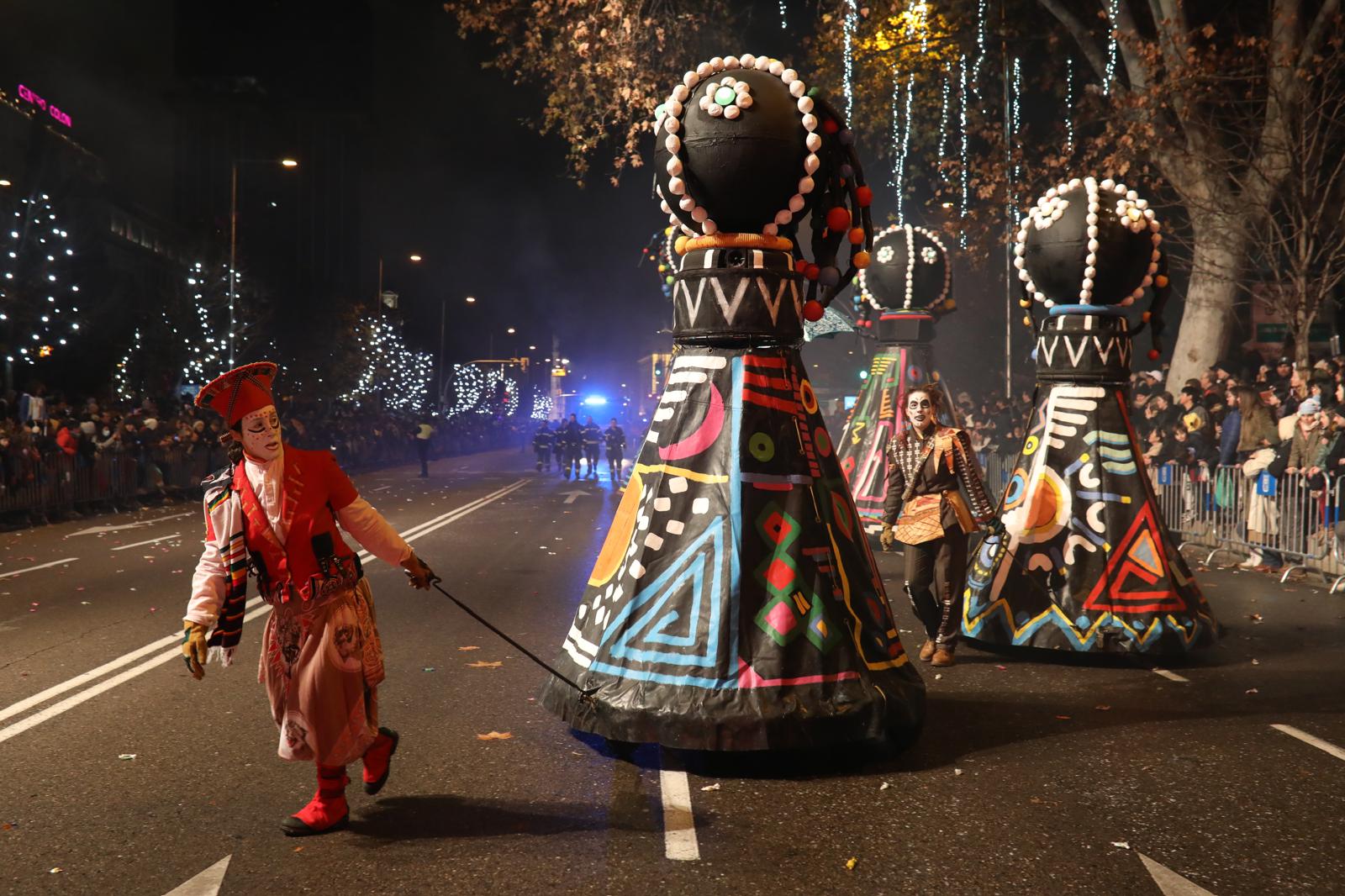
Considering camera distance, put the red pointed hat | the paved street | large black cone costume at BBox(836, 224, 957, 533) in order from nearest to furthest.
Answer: the paved street, the red pointed hat, large black cone costume at BBox(836, 224, 957, 533)

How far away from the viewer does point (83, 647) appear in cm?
898

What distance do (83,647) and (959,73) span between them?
70.2 feet

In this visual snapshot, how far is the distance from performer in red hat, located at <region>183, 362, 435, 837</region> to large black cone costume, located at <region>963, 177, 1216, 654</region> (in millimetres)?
5288

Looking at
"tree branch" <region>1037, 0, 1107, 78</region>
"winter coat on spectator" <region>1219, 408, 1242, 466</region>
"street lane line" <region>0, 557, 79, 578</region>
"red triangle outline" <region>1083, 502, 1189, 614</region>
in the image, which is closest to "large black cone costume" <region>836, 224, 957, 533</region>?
"winter coat on spectator" <region>1219, 408, 1242, 466</region>

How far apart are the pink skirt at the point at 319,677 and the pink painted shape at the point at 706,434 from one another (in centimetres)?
203

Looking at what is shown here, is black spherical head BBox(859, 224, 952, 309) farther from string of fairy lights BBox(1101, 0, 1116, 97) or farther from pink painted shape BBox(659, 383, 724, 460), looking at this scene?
pink painted shape BBox(659, 383, 724, 460)

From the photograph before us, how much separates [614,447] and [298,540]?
1128 inches

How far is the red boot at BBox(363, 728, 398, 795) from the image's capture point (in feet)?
17.3

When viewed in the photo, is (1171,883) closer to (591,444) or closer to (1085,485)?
(1085,485)

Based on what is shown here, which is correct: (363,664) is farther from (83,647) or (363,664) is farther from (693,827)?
(83,647)

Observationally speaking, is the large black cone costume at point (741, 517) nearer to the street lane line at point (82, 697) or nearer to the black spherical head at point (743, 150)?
the black spherical head at point (743, 150)

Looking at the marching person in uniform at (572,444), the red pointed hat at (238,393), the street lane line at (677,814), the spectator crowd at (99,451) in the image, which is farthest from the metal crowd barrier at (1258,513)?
the marching person in uniform at (572,444)

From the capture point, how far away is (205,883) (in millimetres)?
4402

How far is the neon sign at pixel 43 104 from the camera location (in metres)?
44.3
